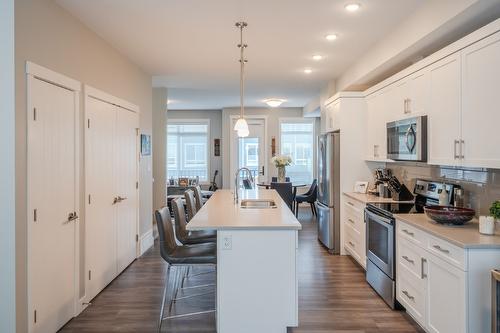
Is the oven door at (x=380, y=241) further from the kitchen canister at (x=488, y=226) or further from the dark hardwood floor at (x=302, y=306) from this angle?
the kitchen canister at (x=488, y=226)

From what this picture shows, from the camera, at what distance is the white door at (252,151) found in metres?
10.3

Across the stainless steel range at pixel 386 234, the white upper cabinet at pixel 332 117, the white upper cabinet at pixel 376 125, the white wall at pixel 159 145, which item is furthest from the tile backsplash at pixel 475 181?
the white wall at pixel 159 145

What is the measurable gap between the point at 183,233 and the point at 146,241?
89.2 inches

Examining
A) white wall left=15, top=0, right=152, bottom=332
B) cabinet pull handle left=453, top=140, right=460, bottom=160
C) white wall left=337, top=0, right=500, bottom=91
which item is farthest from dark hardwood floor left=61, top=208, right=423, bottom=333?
white wall left=337, top=0, right=500, bottom=91

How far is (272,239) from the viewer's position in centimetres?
291

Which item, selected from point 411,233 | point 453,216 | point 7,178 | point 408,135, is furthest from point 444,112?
point 7,178

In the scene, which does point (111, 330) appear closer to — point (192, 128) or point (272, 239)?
point (272, 239)

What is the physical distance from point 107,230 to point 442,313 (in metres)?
3.27

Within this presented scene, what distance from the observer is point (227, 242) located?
289 cm

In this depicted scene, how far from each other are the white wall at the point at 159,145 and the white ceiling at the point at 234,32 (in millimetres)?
769

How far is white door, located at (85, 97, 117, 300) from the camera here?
12.2ft

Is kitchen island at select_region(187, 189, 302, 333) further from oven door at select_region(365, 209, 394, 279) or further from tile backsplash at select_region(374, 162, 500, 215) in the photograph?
tile backsplash at select_region(374, 162, 500, 215)

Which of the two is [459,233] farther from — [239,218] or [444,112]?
[239,218]

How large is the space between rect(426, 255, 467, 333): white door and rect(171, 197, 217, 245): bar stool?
2075 mm
